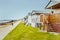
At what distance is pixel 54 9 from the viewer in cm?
1612

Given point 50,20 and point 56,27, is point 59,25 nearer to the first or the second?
point 56,27

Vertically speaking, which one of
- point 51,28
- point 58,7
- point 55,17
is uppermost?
point 58,7

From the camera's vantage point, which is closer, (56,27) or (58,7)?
(56,27)

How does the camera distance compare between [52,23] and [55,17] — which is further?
[52,23]

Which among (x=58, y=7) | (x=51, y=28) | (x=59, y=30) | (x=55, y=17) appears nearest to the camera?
(x=59, y=30)

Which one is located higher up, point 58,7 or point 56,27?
point 58,7

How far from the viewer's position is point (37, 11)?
2031 cm

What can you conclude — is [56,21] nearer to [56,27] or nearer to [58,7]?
[56,27]

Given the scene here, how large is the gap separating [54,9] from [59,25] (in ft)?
14.3

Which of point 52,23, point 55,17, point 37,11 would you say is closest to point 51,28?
point 52,23

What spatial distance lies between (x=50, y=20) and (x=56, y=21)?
1.24m

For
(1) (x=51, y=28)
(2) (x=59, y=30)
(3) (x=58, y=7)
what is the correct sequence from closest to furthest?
(2) (x=59, y=30) → (1) (x=51, y=28) → (3) (x=58, y=7)

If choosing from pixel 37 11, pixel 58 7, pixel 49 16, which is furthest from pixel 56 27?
pixel 37 11

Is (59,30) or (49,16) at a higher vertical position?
(49,16)
